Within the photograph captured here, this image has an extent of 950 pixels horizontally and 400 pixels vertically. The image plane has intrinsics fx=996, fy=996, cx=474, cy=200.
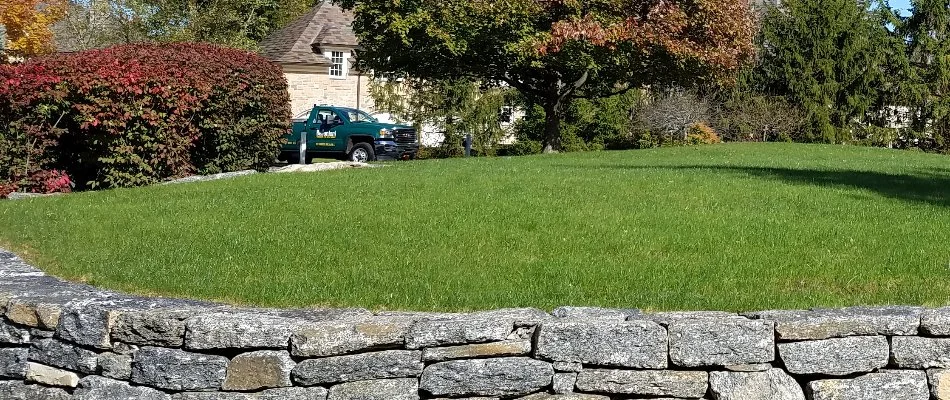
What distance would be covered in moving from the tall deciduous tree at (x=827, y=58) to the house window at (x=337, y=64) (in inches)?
615

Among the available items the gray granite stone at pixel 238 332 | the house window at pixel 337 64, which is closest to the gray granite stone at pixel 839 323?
the gray granite stone at pixel 238 332

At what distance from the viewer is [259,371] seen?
5051 millimetres

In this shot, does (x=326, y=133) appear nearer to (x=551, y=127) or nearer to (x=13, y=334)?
(x=551, y=127)

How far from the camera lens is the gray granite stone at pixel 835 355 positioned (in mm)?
5000

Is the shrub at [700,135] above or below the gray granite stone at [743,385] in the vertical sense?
above

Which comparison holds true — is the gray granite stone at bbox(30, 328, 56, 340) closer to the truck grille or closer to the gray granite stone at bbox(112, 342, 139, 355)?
the gray granite stone at bbox(112, 342, 139, 355)

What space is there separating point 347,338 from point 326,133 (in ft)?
64.9

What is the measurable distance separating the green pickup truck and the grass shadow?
10.5m

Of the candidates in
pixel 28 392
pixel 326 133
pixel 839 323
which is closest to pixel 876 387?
pixel 839 323

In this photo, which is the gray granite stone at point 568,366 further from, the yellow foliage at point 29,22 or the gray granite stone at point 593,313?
the yellow foliage at point 29,22

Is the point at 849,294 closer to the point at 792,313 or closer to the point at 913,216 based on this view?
the point at 792,313

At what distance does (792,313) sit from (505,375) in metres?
1.52

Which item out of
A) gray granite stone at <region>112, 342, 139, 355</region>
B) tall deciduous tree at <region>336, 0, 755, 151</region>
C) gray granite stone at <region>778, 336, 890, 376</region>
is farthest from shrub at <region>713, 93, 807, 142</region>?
gray granite stone at <region>112, 342, 139, 355</region>

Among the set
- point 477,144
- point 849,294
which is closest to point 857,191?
point 849,294
